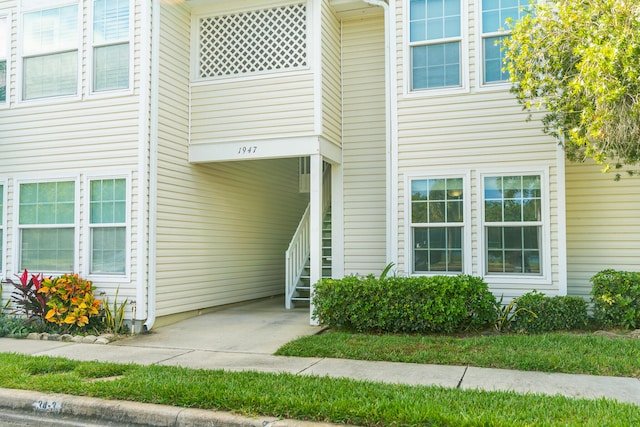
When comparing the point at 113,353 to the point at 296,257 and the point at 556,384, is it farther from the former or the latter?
the point at 556,384

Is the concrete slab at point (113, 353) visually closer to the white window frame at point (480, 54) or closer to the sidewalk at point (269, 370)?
the sidewalk at point (269, 370)

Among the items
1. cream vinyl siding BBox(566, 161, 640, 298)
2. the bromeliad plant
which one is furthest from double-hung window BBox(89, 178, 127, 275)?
cream vinyl siding BBox(566, 161, 640, 298)

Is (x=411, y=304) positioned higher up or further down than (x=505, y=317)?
higher up

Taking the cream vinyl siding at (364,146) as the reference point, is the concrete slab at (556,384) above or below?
below

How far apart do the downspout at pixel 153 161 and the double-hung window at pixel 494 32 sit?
Answer: 17.1ft

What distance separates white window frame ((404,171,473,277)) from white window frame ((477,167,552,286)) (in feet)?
0.50

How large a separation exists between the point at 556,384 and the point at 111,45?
8.12 metres

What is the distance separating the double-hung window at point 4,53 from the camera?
31.6ft

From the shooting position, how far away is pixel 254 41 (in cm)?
950

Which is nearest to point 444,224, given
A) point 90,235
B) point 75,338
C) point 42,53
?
point 90,235

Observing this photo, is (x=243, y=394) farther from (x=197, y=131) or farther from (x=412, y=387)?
(x=197, y=131)

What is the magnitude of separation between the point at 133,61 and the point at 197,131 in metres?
1.57

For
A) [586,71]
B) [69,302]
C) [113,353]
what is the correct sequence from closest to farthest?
[586,71] < [113,353] < [69,302]

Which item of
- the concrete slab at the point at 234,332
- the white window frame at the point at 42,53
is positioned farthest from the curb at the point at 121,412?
the white window frame at the point at 42,53
